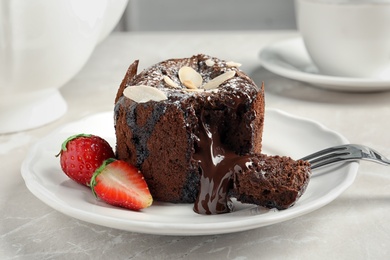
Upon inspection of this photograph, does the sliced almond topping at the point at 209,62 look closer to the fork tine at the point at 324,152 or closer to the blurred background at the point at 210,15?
the fork tine at the point at 324,152

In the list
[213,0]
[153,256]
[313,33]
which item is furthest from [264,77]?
[213,0]

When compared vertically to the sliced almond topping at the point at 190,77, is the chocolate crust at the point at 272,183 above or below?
below

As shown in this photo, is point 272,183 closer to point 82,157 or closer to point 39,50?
point 82,157

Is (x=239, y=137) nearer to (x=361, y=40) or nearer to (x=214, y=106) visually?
(x=214, y=106)

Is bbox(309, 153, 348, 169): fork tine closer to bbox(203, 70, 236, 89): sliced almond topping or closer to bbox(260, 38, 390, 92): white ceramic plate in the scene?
bbox(203, 70, 236, 89): sliced almond topping

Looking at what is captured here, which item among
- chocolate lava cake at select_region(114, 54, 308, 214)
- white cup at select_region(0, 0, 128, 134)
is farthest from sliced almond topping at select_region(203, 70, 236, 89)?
white cup at select_region(0, 0, 128, 134)

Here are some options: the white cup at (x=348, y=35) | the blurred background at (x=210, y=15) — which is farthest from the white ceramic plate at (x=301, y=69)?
the blurred background at (x=210, y=15)
